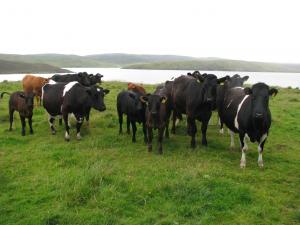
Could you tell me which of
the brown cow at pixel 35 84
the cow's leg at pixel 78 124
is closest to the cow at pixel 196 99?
the cow's leg at pixel 78 124

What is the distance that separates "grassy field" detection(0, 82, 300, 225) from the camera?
301 inches

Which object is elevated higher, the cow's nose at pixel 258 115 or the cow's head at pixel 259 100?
the cow's head at pixel 259 100

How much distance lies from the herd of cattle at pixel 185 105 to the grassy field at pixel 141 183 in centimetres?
81

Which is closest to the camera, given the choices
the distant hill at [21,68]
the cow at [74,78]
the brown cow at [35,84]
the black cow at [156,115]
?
the black cow at [156,115]

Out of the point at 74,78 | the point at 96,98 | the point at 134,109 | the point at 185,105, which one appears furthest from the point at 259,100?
the point at 74,78

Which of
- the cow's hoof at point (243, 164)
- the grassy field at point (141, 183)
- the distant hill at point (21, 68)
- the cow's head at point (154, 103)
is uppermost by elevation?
the cow's head at point (154, 103)

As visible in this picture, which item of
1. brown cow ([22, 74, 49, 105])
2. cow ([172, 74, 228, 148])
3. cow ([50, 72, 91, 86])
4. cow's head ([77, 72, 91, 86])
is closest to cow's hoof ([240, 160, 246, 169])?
cow ([172, 74, 228, 148])

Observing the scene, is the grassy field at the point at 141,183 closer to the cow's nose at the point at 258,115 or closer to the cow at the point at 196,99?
the cow at the point at 196,99

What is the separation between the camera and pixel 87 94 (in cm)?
1448

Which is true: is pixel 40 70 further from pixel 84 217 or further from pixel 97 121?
pixel 84 217

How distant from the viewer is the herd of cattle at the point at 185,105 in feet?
35.0

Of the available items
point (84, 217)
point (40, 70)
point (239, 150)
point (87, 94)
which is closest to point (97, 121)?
point (87, 94)

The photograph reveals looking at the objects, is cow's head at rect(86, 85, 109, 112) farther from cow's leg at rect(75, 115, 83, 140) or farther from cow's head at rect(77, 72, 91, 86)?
cow's head at rect(77, 72, 91, 86)

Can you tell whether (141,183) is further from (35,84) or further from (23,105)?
(35,84)
